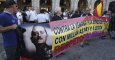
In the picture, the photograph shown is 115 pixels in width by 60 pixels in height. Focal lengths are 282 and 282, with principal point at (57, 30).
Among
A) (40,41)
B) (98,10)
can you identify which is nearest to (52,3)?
(98,10)

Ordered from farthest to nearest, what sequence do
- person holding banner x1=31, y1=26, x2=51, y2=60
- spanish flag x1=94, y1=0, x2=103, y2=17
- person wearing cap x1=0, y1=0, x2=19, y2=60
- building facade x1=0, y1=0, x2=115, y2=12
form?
building facade x1=0, y1=0, x2=115, y2=12 < spanish flag x1=94, y1=0, x2=103, y2=17 < person holding banner x1=31, y1=26, x2=51, y2=60 < person wearing cap x1=0, y1=0, x2=19, y2=60

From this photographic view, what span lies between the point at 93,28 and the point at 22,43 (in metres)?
5.46

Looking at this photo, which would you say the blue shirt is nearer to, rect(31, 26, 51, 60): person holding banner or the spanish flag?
rect(31, 26, 51, 60): person holding banner

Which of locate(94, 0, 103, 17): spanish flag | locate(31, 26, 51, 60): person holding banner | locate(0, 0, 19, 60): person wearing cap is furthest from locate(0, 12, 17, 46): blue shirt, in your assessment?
locate(94, 0, 103, 17): spanish flag

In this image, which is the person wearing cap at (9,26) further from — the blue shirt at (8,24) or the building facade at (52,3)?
the building facade at (52,3)

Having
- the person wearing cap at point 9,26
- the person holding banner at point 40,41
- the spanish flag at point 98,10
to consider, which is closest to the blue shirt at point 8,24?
the person wearing cap at point 9,26

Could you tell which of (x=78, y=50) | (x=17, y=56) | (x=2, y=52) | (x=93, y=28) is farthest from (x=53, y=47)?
(x=93, y=28)

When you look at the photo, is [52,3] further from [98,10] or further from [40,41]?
[40,41]

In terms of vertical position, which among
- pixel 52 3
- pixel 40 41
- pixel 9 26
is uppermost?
pixel 9 26

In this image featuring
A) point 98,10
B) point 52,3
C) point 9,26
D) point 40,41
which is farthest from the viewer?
point 52,3

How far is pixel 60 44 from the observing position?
7871 millimetres

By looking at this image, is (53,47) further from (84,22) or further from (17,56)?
(84,22)

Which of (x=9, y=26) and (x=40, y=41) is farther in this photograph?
(x=40, y=41)

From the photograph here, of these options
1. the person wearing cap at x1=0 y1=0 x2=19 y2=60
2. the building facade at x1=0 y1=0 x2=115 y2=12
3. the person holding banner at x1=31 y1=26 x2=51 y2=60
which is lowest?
the building facade at x1=0 y1=0 x2=115 y2=12
